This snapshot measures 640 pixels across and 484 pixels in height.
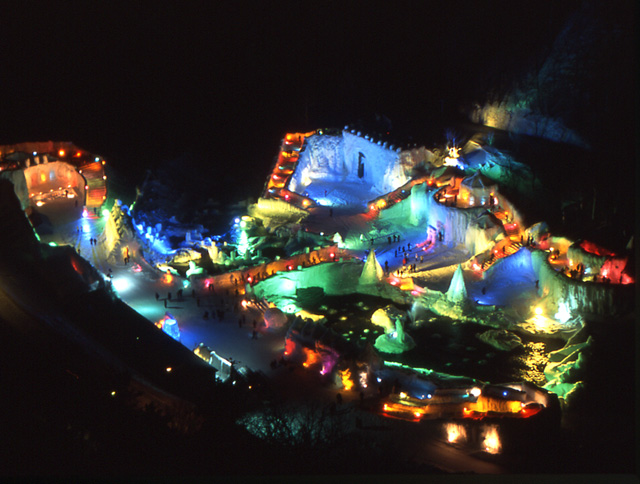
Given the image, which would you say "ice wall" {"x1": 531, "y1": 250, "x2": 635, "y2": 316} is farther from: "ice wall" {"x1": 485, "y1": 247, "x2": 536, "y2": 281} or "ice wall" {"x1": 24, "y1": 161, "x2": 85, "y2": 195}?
"ice wall" {"x1": 24, "y1": 161, "x2": 85, "y2": 195}

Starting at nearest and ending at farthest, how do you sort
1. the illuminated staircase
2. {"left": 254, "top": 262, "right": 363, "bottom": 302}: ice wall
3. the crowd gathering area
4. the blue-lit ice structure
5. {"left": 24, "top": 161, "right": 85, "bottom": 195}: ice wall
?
the crowd gathering area, the blue-lit ice structure, {"left": 24, "top": 161, "right": 85, "bottom": 195}: ice wall, {"left": 254, "top": 262, "right": 363, "bottom": 302}: ice wall, the illuminated staircase

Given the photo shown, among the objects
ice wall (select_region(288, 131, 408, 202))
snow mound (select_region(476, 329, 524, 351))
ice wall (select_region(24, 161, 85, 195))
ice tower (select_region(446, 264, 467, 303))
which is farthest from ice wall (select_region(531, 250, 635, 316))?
ice wall (select_region(24, 161, 85, 195))

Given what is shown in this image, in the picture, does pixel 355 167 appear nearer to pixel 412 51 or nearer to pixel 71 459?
pixel 412 51

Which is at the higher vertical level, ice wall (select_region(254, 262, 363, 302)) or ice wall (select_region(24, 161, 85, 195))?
ice wall (select_region(24, 161, 85, 195))

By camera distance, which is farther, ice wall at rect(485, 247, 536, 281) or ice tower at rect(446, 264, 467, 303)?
ice wall at rect(485, 247, 536, 281)

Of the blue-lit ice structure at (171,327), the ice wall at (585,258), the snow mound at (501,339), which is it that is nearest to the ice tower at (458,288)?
the snow mound at (501,339)

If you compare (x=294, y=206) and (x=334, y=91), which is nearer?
(x=294, y=206)

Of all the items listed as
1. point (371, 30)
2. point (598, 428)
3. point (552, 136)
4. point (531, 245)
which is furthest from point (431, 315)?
point (371, 30)
